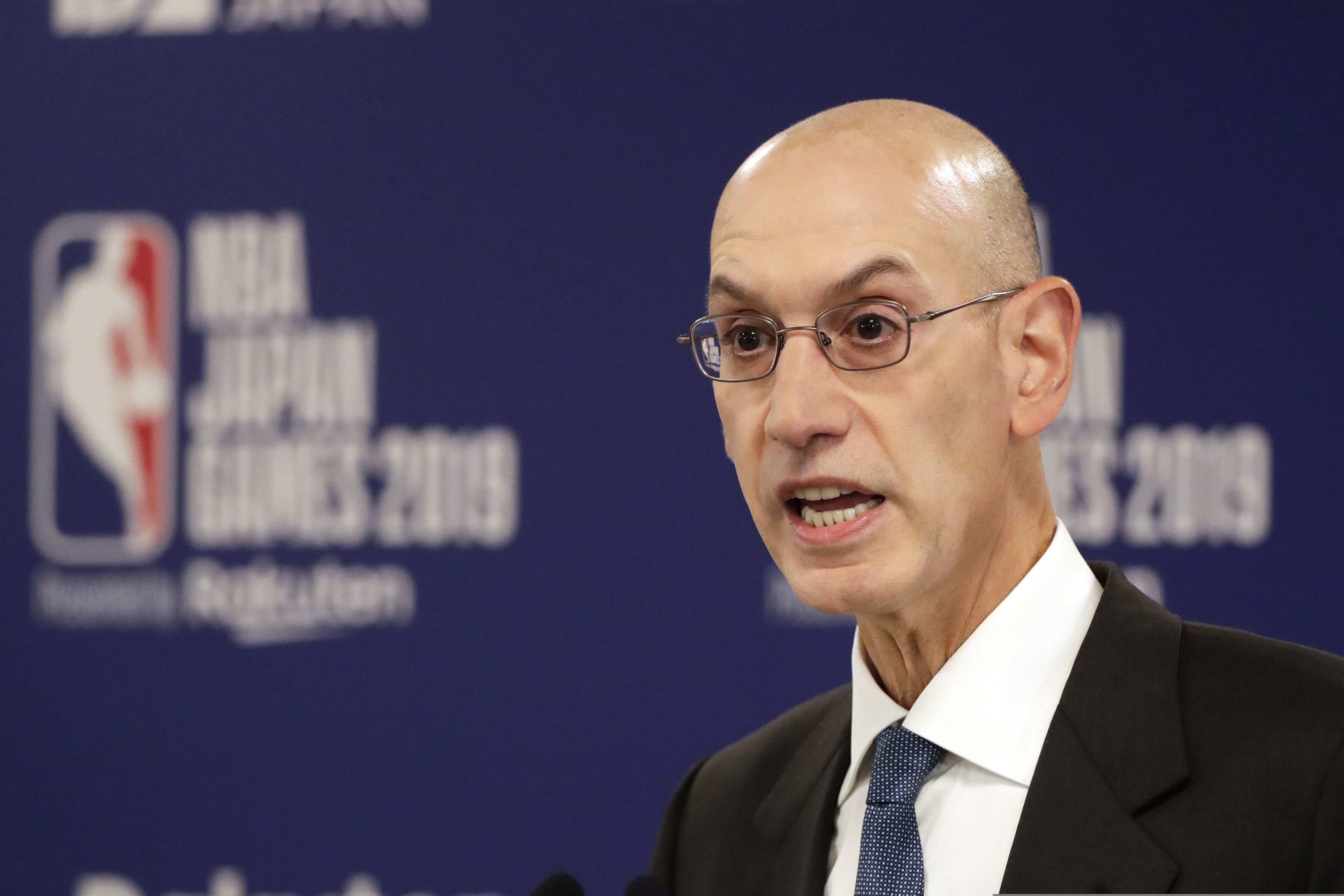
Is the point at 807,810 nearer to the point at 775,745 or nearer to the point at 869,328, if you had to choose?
the point at 775,745

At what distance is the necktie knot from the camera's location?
1265 millimetres

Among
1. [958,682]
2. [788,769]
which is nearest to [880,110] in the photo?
[958,682]

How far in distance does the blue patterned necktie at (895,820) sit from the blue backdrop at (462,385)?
1401 millimetres

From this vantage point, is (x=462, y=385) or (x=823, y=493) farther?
(x=462, y=385)

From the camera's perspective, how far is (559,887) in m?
1.04

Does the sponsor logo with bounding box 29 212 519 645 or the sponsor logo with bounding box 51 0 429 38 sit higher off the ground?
the sponsor logo with bounding box 51 0 429 38

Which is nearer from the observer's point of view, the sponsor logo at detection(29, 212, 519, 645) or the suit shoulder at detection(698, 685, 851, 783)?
the suit shoulder at detection(698, 685, 851, 783)

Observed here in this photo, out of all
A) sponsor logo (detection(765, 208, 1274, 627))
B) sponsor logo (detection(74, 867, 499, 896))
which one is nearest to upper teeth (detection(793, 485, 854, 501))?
sponsor logo (detection(765, 208, 1274, 627))

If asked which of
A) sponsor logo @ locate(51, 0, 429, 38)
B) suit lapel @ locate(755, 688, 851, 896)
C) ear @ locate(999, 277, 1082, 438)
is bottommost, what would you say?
suit lapel @ locate(755, 688, 851, 896)

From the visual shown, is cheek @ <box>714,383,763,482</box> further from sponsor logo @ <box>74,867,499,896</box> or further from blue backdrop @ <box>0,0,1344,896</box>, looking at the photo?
sponsor logo @ <box>74,867,499,896</box>

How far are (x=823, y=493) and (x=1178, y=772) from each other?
1.23 feet

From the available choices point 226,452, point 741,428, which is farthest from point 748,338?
point 226,452

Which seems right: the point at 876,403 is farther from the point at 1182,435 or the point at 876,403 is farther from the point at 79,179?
the point at 79,179

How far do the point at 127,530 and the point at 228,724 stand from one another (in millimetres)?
471
